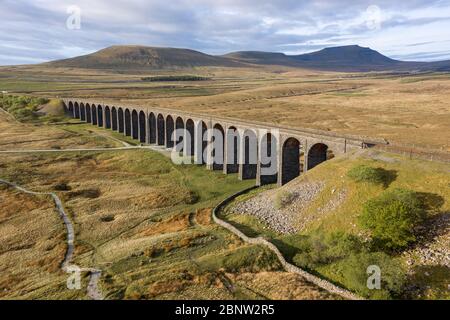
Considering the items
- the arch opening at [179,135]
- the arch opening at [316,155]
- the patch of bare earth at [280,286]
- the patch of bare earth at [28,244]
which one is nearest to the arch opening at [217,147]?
the arch opening at [179,135]

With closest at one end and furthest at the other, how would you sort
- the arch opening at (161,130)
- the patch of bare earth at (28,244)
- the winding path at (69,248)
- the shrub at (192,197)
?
the winding path at (69,248)
the patch of bare earth at (28,244)
the shrub at (192,197)
the arch opening at (161,130)

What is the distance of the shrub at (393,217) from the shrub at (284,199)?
1118 cm

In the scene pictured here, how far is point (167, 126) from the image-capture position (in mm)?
88625

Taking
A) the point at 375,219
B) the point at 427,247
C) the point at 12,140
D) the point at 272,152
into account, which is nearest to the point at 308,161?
the point at 272,152

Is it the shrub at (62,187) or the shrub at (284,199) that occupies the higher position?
the shrub at (284,199)

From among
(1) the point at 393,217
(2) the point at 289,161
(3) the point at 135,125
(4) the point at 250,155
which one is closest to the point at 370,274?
(1) the point at 393,217

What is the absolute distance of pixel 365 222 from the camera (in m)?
35.1

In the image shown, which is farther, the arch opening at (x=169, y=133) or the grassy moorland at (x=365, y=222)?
the arch opening at (x=169, y=133)

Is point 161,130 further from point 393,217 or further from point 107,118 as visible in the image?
point 393,217

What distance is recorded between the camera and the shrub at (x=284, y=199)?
152 ft

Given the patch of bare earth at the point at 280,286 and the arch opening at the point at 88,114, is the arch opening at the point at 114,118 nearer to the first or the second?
the arch opening at the point at 88,114

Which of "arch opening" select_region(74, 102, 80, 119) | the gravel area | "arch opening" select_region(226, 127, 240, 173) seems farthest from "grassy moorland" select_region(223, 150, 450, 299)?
"arch opening" select_region(74, 102, 80, 119)

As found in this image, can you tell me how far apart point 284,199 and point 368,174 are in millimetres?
10577

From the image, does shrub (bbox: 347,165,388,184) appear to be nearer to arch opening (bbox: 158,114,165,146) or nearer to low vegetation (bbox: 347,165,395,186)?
low vegetation (bbox: 347,165,395,186)
